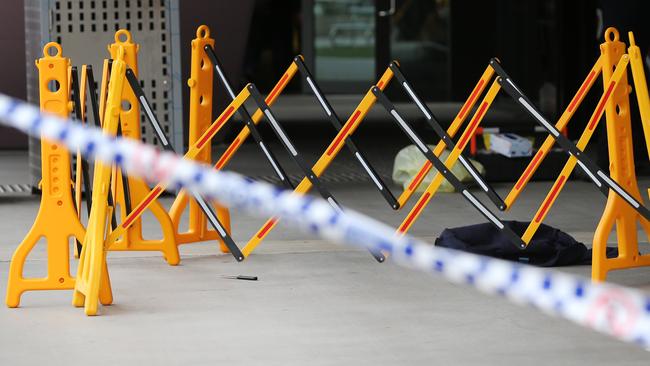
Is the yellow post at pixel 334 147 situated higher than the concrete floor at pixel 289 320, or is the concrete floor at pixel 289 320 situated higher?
the yellow post at pixel 334 147

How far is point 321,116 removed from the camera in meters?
16.9

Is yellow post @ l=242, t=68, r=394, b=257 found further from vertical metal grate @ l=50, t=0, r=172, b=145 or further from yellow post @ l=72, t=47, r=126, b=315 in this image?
vertical metal grate @ l=50, t=0, r=172, b=145

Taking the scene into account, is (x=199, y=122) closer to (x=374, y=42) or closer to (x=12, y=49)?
(x=12, y=49)

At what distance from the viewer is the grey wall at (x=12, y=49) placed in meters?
12.1

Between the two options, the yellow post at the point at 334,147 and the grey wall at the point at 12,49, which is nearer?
the yellow post at the point at 334,147

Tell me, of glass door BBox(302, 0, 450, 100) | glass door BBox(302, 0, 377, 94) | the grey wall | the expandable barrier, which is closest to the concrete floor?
the expandable barrier

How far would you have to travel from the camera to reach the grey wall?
12.1m

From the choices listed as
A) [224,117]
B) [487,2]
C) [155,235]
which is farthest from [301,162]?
[487,2]

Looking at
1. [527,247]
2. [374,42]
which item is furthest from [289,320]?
[374,42]

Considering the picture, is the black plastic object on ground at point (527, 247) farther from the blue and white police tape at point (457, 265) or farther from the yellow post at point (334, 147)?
the yellow post at point (334, 147)

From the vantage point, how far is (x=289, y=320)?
5.11 metres

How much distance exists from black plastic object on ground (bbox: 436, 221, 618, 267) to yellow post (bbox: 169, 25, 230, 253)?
128 centimetres

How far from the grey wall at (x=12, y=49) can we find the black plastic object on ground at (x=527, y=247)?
6843 mm

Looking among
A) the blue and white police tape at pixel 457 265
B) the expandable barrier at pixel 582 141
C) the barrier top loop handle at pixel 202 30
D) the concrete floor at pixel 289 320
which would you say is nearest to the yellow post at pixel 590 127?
the expandable barrier at pixel 582 141
